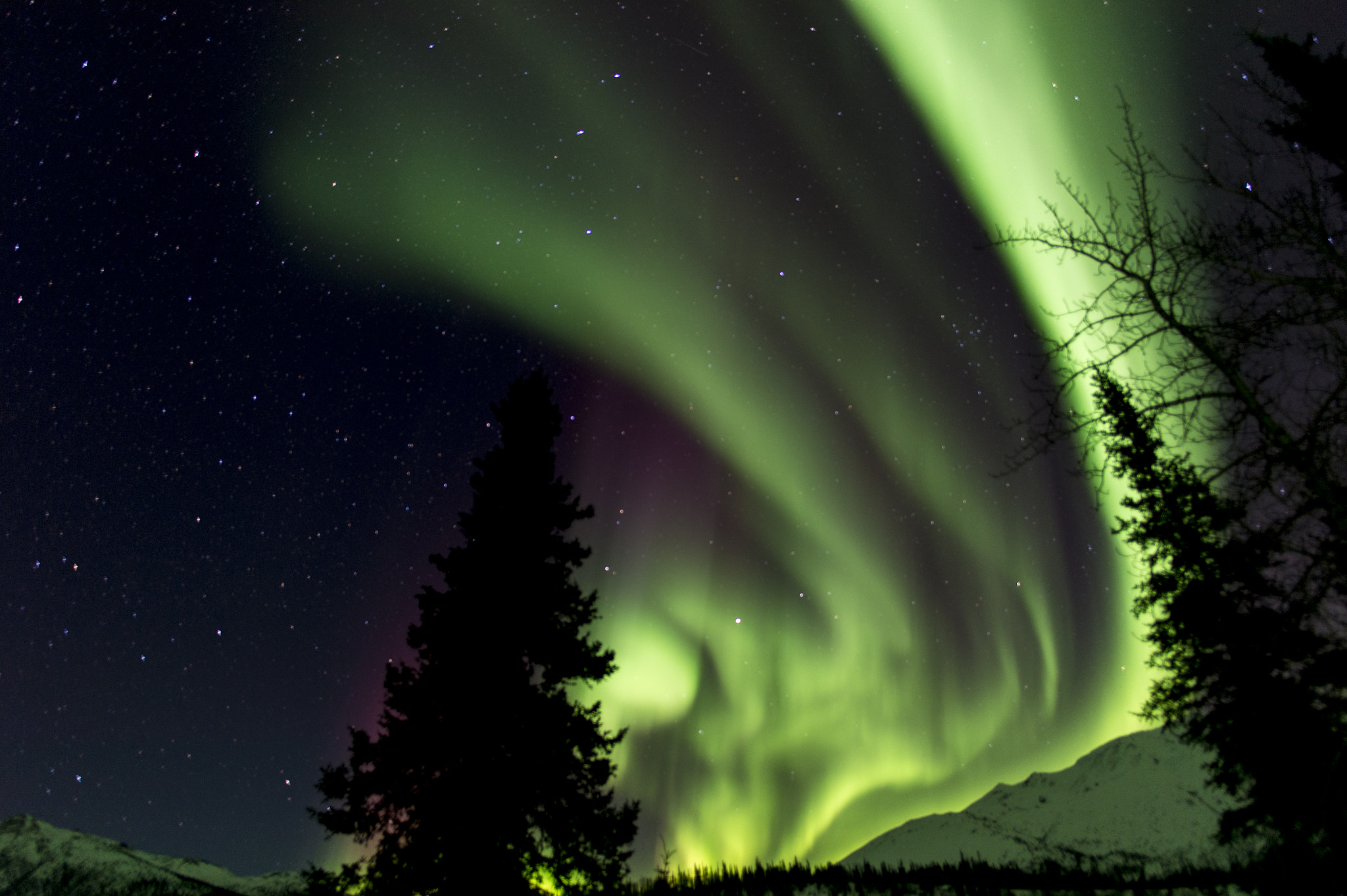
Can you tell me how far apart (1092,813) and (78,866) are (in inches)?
4799

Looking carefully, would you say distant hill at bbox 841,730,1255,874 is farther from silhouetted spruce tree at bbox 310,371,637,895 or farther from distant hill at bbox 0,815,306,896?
silhouetted spruce tree at bbox 310,371,637,895

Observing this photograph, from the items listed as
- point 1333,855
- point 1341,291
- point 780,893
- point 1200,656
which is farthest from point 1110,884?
point 1200,656

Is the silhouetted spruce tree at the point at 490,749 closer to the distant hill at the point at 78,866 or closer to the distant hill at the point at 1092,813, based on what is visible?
the distant hill at the point at 78,866

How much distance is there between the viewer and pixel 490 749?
9.69m

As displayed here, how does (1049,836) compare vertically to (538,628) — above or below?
below

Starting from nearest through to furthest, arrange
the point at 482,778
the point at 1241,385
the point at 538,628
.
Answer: the point at 1241,385, the point at 482,778, the point at 538,628

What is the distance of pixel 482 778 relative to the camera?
368 inches

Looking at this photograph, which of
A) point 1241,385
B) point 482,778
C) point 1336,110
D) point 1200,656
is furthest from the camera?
point 1200,656

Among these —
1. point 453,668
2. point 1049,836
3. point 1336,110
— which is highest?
point 1336,110

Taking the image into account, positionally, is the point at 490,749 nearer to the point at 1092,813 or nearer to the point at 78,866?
the point at 78,866

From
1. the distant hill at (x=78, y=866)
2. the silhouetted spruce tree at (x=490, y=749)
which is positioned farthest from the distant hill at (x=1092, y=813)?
the silhouetted spruce tree at (x=490, y=749)

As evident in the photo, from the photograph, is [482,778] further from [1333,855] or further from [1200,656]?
[1200,656]

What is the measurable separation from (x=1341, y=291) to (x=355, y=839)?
1347 centimetres

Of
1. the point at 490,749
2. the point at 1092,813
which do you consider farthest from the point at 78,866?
the point at 1092,813
